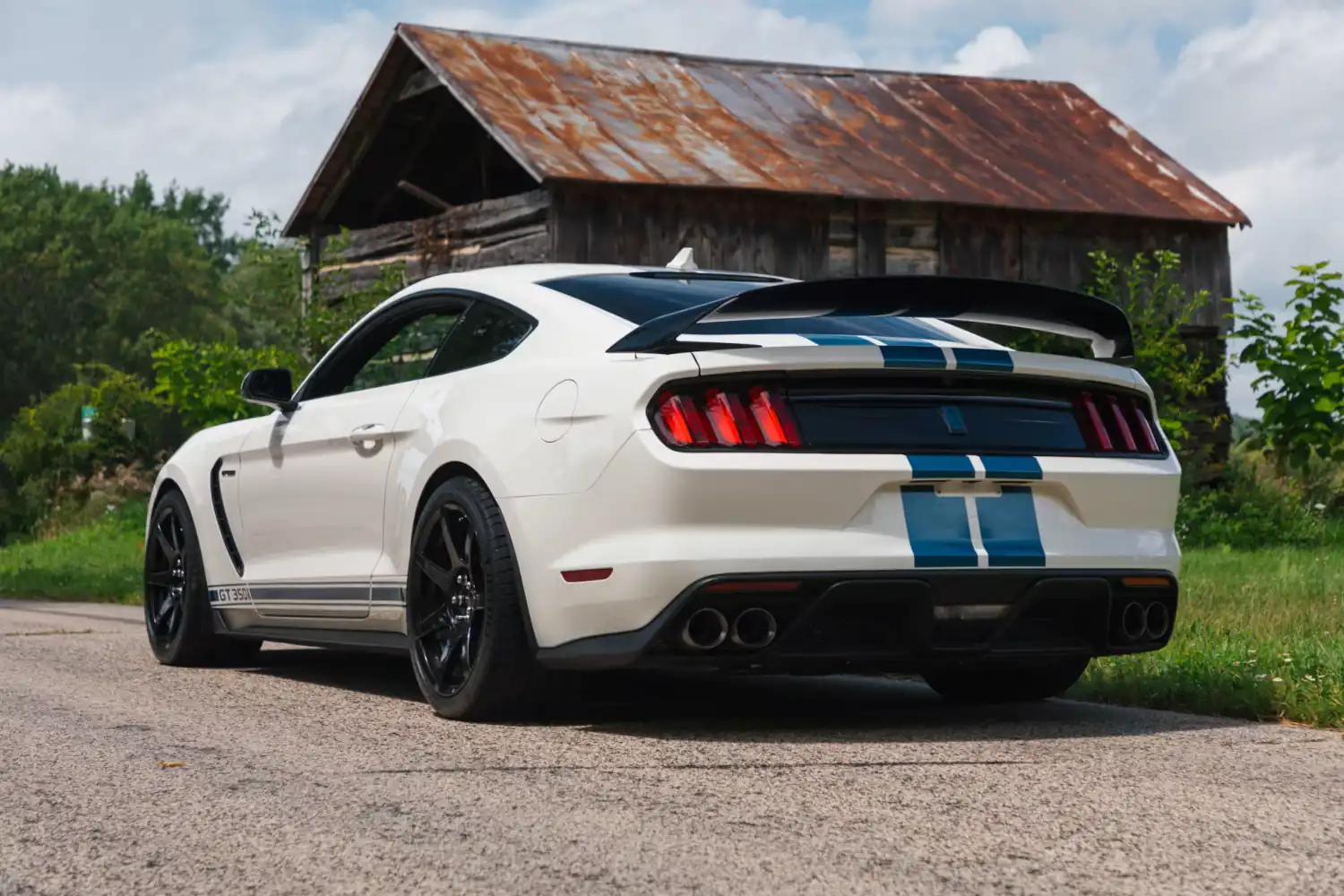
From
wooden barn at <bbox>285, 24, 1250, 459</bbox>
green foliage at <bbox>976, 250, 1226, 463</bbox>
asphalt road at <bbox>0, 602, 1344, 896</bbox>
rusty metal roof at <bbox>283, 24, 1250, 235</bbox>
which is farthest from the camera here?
wooden barn at <bbox>285, 24, 1250, 459</bbox>

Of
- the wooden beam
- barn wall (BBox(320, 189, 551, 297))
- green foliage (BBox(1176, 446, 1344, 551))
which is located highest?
the wooden beam

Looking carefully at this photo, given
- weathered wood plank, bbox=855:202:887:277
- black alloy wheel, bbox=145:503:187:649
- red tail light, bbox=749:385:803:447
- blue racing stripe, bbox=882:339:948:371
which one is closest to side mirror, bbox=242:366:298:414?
black alloy wheel, bbox=145:503:187:649

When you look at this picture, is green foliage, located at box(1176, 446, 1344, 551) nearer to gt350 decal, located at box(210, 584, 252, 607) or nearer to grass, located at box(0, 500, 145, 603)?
grass, located at box(0, 500, 145, 603)

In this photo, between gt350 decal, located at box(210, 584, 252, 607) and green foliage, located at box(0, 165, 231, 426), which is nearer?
gt350 decal, located at box(210, 584, 252, 607)

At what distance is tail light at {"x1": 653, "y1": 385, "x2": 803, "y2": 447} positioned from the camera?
4.99m

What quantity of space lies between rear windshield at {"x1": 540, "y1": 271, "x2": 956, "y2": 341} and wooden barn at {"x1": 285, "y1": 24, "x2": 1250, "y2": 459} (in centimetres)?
1176

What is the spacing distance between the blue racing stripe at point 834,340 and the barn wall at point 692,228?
44.8 ft

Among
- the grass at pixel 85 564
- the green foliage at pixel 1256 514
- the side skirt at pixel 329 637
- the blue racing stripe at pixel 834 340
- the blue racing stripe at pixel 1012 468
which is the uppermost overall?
the blue racing stripe at pixel 834 340

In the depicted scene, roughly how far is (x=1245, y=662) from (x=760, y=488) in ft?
7.81

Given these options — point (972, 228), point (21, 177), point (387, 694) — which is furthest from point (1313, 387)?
point (21, 177)

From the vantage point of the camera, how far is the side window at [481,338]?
5.82 metres

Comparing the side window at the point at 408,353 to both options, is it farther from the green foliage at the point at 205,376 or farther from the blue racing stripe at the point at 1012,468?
the green foliage at the point at 205,376

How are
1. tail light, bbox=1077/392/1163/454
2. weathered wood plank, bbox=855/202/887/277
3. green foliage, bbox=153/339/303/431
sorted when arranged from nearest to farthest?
tail light, bbox=1077/392/1163/454
green foliage, bbox=153/339/303/431
weathered wood plank, bbox=855/202/887/277

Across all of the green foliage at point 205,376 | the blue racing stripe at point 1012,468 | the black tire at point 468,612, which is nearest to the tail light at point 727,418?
the blue racing stripe at point 1012,468
